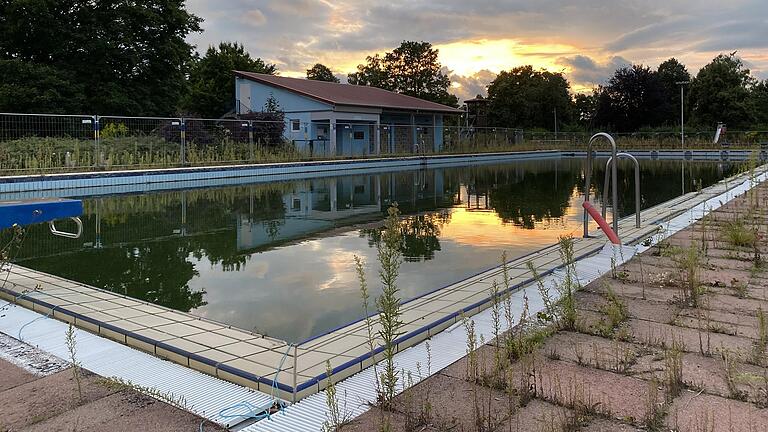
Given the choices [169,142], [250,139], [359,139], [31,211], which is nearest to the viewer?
[31,211]

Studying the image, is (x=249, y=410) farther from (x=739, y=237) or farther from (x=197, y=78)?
(x=197, y=78)

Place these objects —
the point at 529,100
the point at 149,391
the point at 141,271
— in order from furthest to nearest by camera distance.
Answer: the point at 529,100, the point at 141,271, the point at 149,391

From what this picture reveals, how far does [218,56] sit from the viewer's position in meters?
37.3

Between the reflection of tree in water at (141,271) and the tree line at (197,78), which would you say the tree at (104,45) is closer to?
the tree line at (197,78)

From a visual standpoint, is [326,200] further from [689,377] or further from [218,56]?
[218,56]

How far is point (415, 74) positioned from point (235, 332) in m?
48.1

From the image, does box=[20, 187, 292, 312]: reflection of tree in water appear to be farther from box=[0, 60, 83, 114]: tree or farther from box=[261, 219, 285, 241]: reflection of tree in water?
box=[0, 60, 83, 114]: tree

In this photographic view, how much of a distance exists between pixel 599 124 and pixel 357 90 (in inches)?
802

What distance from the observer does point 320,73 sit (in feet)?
172

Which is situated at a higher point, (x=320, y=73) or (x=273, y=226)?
(x=320, y=73)

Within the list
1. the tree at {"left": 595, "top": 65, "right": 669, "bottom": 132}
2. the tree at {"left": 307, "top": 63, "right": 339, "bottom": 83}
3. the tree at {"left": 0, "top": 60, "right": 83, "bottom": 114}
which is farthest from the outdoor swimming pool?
the tree at {"left": 307, "top": 63, "right": 339, "bottom": 83}

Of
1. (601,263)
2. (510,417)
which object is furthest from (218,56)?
(510,417)

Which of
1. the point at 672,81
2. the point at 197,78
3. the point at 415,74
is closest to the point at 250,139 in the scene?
the point at 197,78

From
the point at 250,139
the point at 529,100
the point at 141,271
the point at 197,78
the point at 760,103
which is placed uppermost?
the point at 197,78
